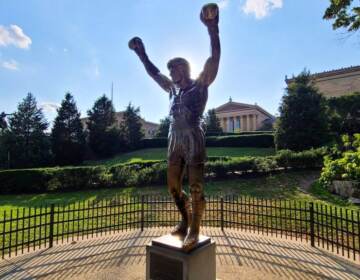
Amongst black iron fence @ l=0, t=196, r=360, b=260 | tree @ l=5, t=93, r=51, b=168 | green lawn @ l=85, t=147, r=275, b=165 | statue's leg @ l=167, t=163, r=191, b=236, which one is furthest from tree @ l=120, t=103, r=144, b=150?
statue's leg @ l=167, t=163, r=191, b=236

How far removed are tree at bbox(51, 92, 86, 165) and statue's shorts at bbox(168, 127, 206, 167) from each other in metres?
28.7

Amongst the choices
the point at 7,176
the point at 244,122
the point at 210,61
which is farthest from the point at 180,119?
the point at 244,122

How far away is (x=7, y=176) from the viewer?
15.2m

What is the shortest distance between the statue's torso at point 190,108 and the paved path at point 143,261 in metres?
2.68

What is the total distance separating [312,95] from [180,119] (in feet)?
71.3

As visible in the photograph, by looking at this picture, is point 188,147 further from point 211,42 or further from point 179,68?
point 211,42

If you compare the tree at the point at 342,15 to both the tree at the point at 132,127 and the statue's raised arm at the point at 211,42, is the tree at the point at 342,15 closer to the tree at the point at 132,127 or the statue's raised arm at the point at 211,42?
the statue's raised arm at the point at 211,42

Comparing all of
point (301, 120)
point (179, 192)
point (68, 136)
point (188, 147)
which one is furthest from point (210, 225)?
point (68, 136)

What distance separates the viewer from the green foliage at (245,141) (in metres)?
30.5

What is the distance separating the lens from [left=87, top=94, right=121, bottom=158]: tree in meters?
31.6

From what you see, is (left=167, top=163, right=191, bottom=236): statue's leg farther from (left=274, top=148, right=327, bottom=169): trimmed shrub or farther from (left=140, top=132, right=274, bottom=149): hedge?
(left=140, top=132, right=274, bottom=149): hedge

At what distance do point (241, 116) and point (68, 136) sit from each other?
4195cm

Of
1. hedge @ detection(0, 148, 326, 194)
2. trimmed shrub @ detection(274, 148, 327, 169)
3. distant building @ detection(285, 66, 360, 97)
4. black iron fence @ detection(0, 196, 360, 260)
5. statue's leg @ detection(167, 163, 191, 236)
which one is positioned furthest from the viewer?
distant building @ detection(285, 66, 360, 97)

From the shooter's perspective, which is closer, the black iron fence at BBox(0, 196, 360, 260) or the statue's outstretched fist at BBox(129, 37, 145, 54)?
the statue's outstretched fist at BBox(129, 37, 145, 54)
